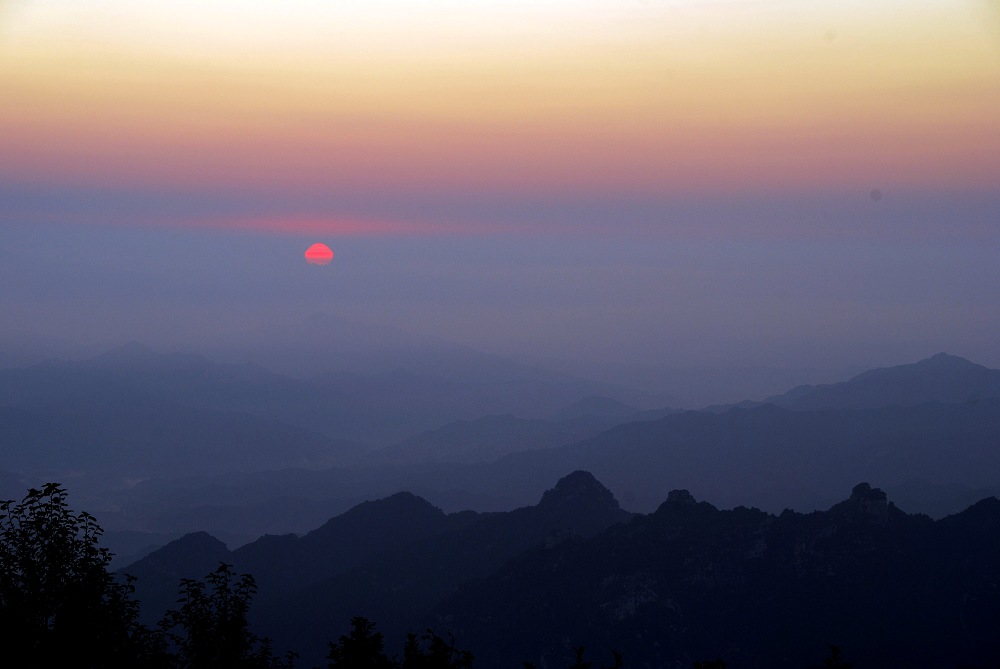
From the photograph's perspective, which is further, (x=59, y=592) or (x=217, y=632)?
(x=217, y=632)

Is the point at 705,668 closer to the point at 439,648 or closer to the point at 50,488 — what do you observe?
the point at 439,648

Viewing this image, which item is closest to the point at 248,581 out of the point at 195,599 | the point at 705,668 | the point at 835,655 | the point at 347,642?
the point at 195,599

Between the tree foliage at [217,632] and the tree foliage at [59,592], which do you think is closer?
the tree foliage at [59,592]

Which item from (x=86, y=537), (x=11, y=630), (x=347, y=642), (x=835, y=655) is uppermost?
(x=86, y=537)

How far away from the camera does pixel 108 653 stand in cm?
5500

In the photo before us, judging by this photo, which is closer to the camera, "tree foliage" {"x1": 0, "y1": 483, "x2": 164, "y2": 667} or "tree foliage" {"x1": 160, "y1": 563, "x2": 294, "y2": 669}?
"tree foliage" {"x1": 0, "y1": 483, "x2": 164, "y2": 667}

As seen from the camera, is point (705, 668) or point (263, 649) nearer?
point (705, 668)

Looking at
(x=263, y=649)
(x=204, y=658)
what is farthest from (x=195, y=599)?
(x=263, y=649)

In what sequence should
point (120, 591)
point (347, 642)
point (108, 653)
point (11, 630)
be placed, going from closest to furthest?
1. point (11, 630)
2. point (108, 653)
3. point (120, 591)
4. point (347, 642)

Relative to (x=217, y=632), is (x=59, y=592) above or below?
above

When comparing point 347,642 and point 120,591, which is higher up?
point 120,591

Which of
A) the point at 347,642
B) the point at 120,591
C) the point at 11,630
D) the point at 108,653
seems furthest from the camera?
the point at 347,642

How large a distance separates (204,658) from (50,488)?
55.3 ft

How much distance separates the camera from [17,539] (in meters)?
55.3
